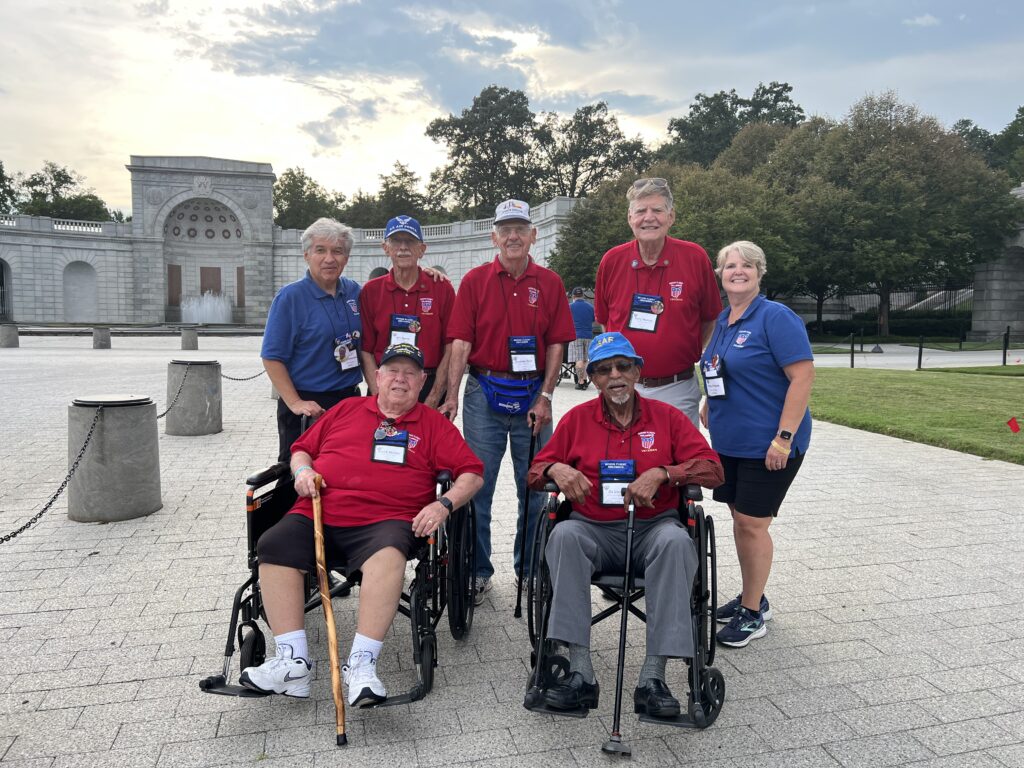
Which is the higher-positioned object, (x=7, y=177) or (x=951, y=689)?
(x=7, y=177)

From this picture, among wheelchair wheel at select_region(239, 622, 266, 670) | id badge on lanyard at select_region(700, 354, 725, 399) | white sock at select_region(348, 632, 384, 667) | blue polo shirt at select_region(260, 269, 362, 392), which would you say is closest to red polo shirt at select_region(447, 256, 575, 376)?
blue polo shirt at select_region(260, 269, 362, 392)

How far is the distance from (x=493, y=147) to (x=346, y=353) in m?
49.5

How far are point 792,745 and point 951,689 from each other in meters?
0.89

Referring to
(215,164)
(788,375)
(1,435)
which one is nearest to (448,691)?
(788,375)

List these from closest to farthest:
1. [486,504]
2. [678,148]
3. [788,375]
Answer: [788,375] < [486,504] < [678,148]

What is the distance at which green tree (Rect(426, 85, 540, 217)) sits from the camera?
50438 millimetres

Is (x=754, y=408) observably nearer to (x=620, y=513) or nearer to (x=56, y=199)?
(x=620, y=513)

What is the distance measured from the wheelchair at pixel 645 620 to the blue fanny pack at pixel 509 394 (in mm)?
862

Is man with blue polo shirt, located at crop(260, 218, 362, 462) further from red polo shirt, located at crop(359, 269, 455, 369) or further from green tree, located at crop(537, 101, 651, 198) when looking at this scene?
green tree, located at crop(537, 101, 651, 198)

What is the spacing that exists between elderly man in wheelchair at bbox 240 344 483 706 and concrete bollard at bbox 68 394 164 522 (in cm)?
261

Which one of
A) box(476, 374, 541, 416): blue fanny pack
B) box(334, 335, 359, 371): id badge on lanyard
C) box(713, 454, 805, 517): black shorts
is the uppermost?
box(334, 335, 359, 371): id badge on lanyard

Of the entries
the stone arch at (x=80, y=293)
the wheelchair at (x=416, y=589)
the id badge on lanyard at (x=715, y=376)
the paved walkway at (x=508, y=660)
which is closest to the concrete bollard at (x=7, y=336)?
the paved walkway at (x=508, y=660)

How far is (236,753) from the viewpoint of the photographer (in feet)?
8.23

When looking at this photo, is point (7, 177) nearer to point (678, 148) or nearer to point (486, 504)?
point (678, 148)
